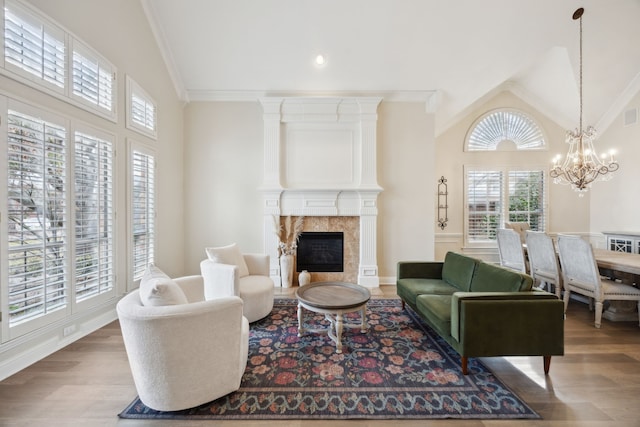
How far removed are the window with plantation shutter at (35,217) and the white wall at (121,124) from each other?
17cm

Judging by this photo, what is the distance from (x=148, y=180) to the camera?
12.0 feet

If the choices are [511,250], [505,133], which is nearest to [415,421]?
[511,250]

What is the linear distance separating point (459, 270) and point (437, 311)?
95cm

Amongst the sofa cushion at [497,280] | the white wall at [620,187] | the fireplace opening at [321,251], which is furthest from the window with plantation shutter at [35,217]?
the white wall at [620,187]

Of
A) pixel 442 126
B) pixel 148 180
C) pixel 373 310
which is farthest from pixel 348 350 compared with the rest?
pixel 442 126

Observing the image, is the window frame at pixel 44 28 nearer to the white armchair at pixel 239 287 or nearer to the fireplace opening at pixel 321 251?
the white armchair at pixel 239 287

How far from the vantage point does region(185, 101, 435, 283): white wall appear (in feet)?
15.3

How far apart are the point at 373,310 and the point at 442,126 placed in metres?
4.27

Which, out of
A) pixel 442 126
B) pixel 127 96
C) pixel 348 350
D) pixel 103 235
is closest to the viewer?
pixel 348 350

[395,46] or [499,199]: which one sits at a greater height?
[395,46]

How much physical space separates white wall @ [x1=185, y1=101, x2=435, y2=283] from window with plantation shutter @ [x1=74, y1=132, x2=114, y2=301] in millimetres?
1712

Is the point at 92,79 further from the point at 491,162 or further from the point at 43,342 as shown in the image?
the point at 491,162

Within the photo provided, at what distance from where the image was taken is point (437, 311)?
238 cm

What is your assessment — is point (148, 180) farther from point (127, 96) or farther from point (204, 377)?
point (204, 377)
